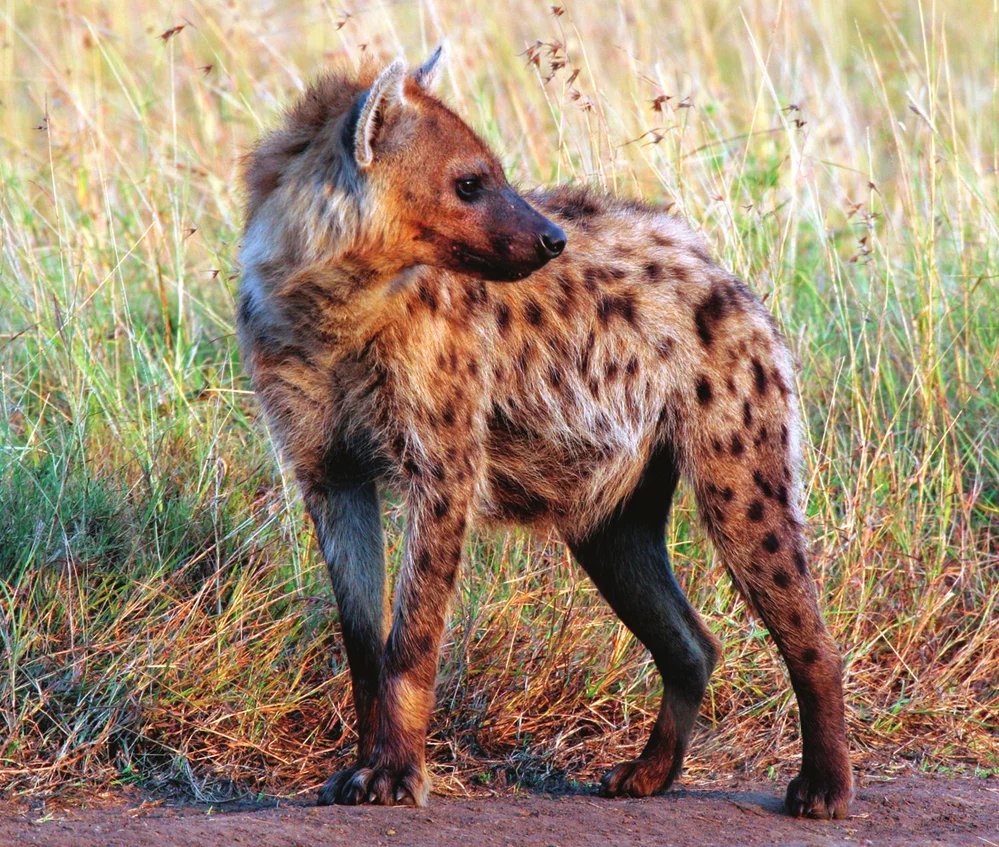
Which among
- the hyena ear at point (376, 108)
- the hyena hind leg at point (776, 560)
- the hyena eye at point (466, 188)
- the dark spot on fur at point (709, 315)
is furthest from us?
the dark spot on fur at point (709, 315)

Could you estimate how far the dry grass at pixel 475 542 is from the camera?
10.6 ft

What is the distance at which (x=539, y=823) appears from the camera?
2867 millimetres

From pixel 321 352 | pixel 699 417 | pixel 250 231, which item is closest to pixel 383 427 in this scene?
pixel 321 352

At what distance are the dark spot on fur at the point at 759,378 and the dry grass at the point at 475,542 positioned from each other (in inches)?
29.0

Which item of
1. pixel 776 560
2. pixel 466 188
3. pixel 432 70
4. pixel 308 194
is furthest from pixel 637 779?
pixel 432 70

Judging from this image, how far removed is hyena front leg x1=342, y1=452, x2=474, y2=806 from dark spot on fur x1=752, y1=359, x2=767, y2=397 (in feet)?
2.37

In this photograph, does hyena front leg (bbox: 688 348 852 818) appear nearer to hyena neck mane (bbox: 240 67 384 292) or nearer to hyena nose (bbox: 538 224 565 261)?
hyena nose (bbox: 538 224 565 261)

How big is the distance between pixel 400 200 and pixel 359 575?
848 millimetres

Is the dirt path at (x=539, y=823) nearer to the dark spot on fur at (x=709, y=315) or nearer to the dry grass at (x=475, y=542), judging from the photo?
the dry grass at (x=475, y=542)

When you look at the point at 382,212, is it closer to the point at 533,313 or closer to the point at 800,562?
the point at 533,313

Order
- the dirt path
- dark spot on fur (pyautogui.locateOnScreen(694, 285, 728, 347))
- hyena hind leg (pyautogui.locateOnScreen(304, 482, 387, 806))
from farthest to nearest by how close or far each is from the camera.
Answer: dark spot on fur (pyautogui.locateOnScreen(694, 285, 728, 347)) → hyena hind leg (pyautogui.locateOnScreen(304, 482, 387, 806)) → the dirt path

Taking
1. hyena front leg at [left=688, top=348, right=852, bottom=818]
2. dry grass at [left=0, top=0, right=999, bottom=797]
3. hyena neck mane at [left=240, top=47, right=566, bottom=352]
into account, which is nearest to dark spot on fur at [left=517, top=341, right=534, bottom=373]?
hyena neck mane at [left=240, top=47, right=566, bottom=352]

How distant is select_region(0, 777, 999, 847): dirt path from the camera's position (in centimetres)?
263

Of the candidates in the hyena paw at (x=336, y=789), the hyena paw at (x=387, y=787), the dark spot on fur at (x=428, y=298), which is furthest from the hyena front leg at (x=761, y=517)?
the hyena paw at (x=336, y=789)
